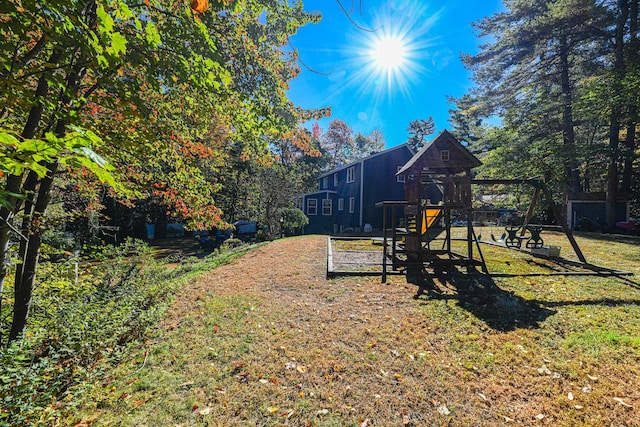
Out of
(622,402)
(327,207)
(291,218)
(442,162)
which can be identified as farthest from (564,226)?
(327,207)

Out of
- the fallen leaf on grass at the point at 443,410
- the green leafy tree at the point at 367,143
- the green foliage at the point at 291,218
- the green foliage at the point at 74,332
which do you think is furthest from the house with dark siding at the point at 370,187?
the green leafy tree at the point at 367,143

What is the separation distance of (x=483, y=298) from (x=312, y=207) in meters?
23.3

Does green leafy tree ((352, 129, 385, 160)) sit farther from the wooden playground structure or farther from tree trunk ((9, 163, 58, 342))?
tree trunk ((9, 163, 58, 342))

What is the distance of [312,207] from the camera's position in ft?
91.5

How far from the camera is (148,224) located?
2745cm

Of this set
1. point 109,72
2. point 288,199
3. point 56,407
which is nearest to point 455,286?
point 56,407

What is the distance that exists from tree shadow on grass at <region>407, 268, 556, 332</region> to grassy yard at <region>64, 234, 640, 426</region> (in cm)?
4

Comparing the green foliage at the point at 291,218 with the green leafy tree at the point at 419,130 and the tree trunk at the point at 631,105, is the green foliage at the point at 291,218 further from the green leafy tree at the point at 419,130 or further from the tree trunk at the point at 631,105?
the green leafy tree at the point at 419,130

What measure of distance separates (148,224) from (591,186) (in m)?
45.3

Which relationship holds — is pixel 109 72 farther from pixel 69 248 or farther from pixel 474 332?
pixel 69 248

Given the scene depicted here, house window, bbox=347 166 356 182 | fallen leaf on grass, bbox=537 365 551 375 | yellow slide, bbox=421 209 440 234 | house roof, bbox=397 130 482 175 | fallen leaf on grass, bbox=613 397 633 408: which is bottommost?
fallen leaf on grass, bbox=613 397 633 408

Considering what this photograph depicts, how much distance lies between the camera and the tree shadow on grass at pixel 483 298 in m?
4.23

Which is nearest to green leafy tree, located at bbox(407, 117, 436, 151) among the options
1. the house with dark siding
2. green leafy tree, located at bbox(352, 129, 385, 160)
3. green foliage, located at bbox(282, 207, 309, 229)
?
green leafy tree, located at bbox(352, 129, 385, 160)

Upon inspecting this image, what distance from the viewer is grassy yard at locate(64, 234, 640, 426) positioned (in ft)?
8.25
